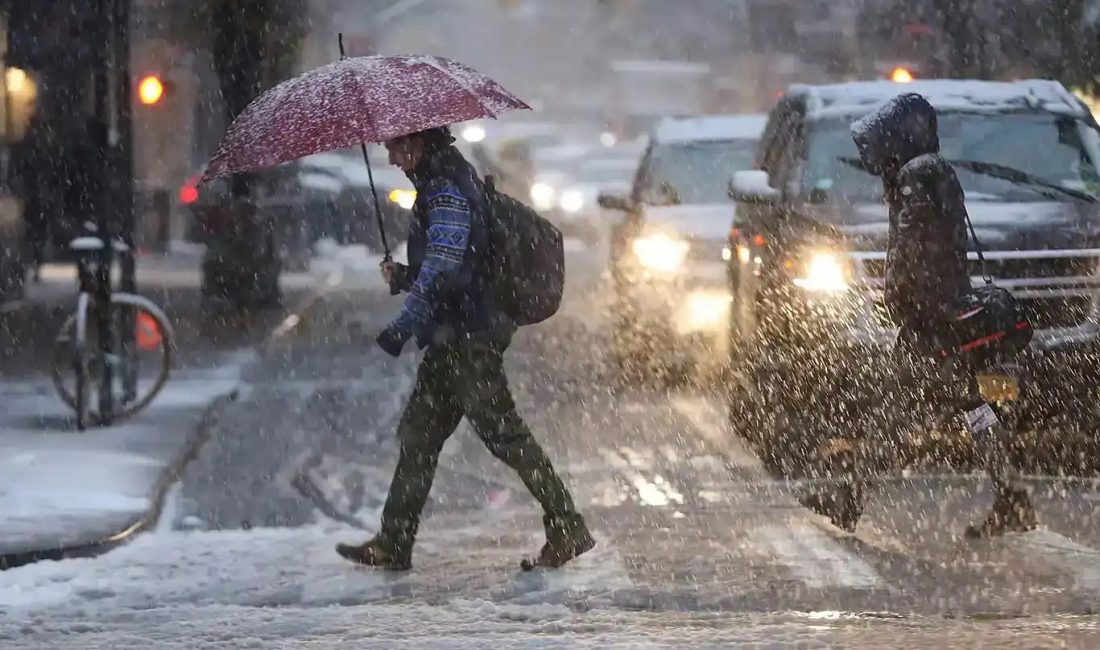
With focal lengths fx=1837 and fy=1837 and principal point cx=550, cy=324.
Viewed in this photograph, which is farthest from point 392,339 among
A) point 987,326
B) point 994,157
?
point 994,157

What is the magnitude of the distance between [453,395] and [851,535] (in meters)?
1.85

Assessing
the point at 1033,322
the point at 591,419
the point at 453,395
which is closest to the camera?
the point at 453,395

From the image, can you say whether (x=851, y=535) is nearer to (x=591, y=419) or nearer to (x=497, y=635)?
(x=497, y=635)

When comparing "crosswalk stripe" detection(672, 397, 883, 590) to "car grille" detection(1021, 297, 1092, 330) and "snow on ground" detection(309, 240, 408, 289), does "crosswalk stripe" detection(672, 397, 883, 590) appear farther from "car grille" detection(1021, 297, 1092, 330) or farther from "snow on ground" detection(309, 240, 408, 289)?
"snow on ground" detection(309, 240, 408, 289)

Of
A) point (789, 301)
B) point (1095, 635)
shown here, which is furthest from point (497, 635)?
point (789, 301)

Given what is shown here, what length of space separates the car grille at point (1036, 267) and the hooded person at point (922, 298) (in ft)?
3.77

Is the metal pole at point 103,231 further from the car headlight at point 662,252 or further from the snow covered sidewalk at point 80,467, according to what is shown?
the car headlight at point 662,252

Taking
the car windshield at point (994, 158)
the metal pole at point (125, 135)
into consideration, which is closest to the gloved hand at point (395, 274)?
the car windshield at point (994, 158)

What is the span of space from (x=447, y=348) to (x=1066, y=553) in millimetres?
2567

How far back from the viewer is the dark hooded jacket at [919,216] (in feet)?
24.1

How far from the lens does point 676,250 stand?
43.7 ft

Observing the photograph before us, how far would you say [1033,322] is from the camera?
8727 mm

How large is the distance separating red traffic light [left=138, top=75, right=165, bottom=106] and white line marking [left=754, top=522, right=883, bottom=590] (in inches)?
249

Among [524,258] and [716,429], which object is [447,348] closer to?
[524,258]
